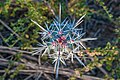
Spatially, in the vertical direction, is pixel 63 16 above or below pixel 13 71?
above

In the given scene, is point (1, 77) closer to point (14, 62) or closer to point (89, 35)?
point (14, 62)

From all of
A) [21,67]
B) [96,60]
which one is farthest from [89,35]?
[21,67]

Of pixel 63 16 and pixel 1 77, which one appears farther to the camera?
pixel 63 16

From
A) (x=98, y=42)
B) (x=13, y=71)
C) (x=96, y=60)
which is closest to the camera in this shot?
(x=96, y=60)

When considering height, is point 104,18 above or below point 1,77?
above

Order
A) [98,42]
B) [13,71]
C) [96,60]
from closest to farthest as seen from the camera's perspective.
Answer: [96,60]
[13,71]
[98,42]

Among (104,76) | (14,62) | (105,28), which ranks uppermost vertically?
(105,28)

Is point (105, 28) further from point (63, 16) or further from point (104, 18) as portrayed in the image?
point (63, 16)

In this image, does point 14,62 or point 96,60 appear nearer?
point 96,60

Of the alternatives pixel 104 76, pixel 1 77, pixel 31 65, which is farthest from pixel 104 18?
pixel 1 77
